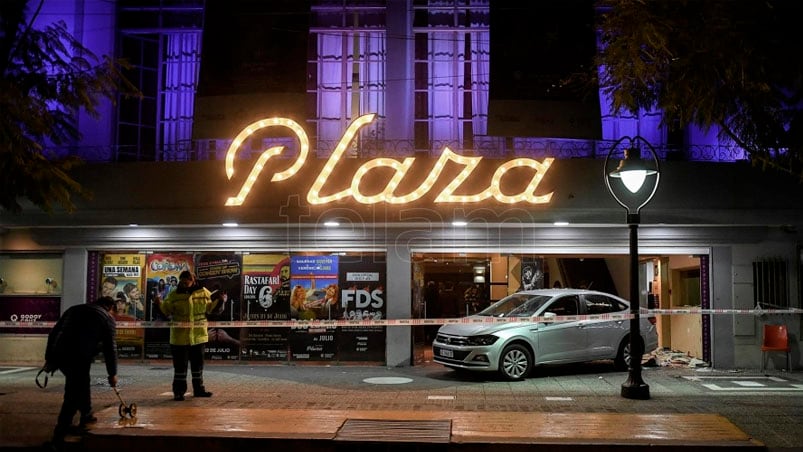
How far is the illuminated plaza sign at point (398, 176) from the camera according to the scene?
13.4 meters

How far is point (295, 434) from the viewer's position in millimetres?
7820

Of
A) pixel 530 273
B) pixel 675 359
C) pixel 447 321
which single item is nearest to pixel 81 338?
pixel 447 321

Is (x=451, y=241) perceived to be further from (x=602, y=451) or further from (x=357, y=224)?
(x=602, y=451)

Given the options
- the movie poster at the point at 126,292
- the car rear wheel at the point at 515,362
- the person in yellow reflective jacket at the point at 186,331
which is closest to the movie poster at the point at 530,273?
the car rear wheel at the point at 515,362

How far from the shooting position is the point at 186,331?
10.8 meters

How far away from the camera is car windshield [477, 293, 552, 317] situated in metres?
13.5

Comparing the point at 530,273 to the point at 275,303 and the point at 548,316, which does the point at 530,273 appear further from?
the point at 275,303

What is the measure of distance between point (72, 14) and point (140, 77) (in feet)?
6.32

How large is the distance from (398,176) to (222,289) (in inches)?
186

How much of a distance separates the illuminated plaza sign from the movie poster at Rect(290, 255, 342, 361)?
6.32ft

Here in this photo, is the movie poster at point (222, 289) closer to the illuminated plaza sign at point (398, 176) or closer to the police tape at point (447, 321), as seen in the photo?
the police tape at point (447, 321)

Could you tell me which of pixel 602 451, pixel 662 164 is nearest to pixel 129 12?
pixel 662 164

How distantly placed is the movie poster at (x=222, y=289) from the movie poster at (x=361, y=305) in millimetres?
2244

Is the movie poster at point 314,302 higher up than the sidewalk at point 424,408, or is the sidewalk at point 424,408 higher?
the movie poster at point 314,302
